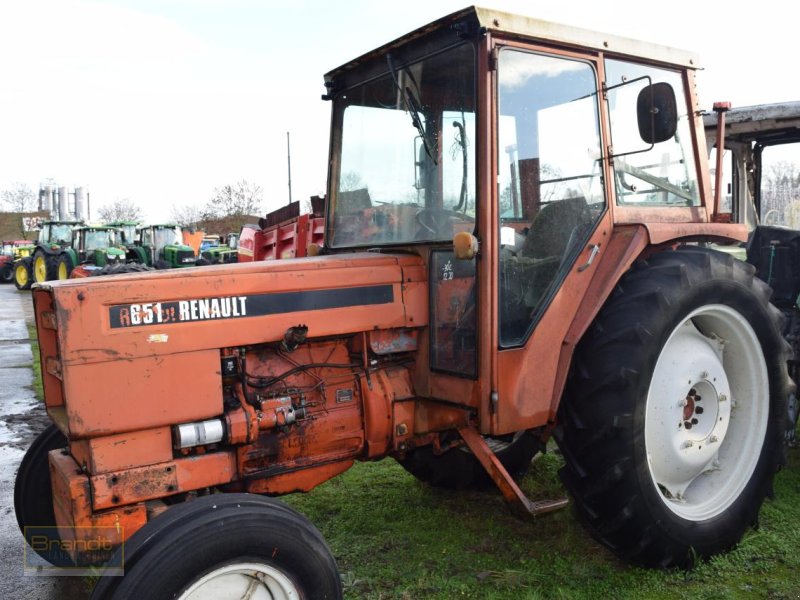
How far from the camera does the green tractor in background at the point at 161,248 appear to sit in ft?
69.0

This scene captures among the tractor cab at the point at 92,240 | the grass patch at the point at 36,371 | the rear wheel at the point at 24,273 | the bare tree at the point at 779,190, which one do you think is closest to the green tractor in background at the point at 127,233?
the tractor cab at the point at 92,240

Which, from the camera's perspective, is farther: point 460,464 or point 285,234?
point 285,234

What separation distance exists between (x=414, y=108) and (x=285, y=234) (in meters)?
7.82

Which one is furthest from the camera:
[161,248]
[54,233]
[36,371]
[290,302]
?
[54,233]

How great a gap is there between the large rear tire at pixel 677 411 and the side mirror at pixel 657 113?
57 centimetres

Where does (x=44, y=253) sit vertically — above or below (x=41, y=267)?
above

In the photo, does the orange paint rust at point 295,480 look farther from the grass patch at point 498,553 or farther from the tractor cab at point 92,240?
the tractor cab at point 92,240

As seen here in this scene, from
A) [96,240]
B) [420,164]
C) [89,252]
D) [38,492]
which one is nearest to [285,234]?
[38,492]

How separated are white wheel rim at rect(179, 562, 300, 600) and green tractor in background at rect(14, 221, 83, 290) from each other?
71.4 ft

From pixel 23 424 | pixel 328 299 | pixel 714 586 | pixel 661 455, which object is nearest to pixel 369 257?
pixel 328 299

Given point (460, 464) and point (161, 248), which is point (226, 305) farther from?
point (161, 248)

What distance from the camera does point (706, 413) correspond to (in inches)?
139

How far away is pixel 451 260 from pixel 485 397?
603 mm

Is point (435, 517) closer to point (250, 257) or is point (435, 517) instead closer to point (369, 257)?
point (369, 257)
